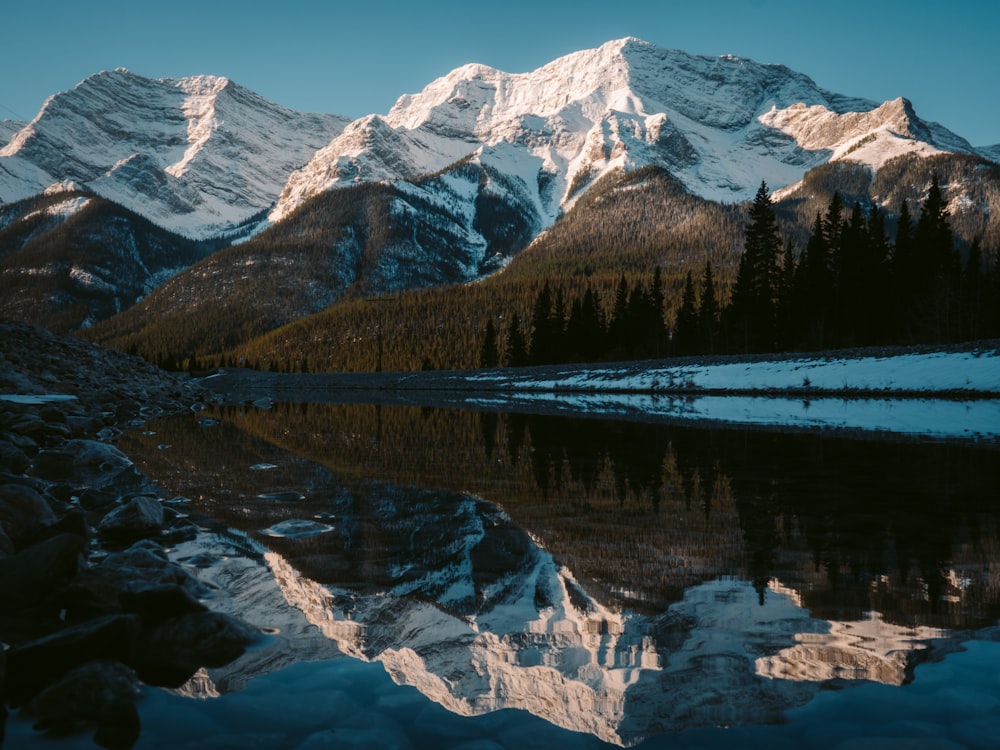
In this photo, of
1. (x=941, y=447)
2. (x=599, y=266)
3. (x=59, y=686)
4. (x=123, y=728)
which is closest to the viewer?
(x=123, y=728)

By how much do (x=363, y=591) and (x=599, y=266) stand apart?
634ft

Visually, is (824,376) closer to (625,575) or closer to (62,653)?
(625,575)

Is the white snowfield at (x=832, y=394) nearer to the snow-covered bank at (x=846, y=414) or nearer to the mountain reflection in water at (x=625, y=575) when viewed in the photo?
the snow-covered bank at (x=846, y=414)

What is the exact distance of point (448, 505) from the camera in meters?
9.98

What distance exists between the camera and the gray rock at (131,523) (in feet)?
26.6

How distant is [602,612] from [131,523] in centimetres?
589

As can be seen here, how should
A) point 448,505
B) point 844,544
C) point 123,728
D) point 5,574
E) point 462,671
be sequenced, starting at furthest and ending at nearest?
point 448,505 < point 844,544 < point 5,574 < point 462,671 < point 123,728

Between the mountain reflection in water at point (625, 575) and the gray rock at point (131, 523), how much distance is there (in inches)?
35.5

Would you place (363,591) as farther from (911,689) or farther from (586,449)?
(586,449)

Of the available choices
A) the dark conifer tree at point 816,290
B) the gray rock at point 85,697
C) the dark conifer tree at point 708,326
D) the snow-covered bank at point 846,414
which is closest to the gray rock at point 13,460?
the gray rock at point 85,697

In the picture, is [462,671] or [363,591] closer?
[462,671]

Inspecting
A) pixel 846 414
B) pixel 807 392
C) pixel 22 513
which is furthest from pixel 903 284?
pixel 22 513

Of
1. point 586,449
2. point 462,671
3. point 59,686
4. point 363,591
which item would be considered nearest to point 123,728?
point 59,686

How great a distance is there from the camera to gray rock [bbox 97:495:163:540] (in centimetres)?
812
